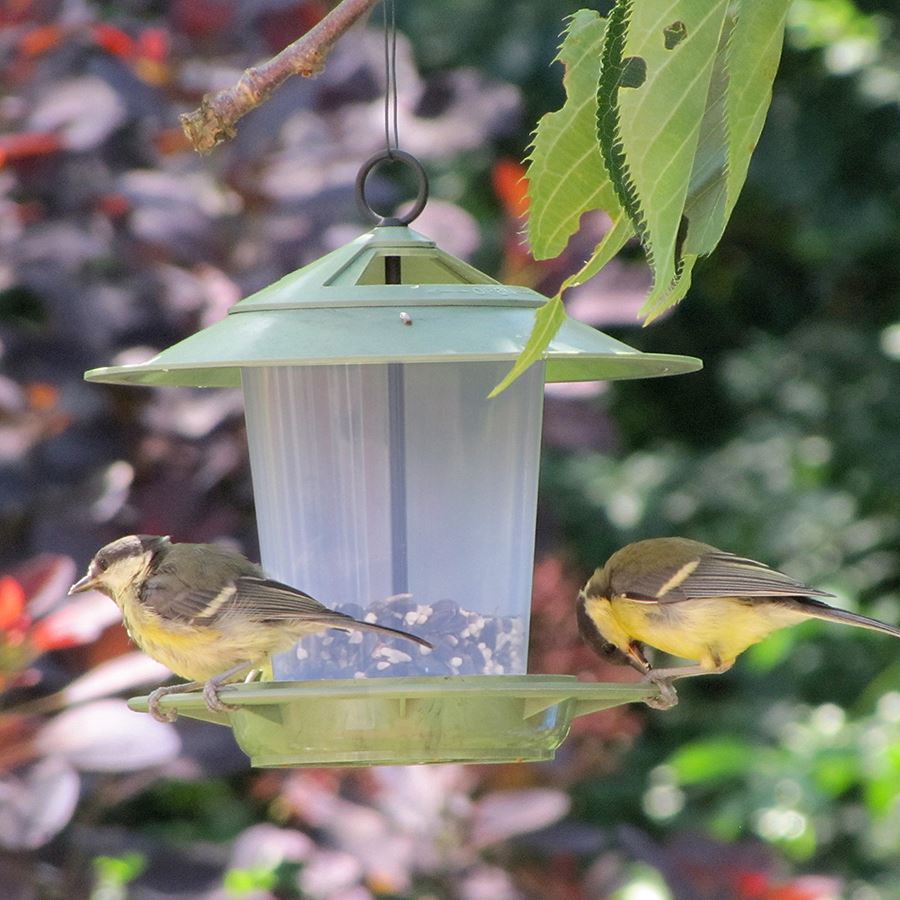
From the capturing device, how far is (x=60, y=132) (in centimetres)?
487

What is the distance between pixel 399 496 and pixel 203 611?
452mm

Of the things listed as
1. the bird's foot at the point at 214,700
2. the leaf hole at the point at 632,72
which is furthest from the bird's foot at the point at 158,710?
the leaf hole at the point at 632,72

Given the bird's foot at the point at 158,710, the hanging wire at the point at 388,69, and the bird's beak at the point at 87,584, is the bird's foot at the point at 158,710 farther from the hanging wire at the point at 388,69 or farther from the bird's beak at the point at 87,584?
the hanging wire at the point at 388,69

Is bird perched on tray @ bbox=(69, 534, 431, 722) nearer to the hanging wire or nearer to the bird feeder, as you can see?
the bird feeder

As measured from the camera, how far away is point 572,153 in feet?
5.75

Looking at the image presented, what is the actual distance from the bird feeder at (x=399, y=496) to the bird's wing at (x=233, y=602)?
0.32 feet

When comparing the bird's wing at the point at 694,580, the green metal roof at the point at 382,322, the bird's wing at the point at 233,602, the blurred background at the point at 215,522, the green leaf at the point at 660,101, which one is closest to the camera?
the green leaf at the point at 660,101

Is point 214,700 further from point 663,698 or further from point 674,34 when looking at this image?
point 674,34

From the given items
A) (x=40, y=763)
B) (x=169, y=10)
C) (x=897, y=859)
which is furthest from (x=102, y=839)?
(x=897, y=859)

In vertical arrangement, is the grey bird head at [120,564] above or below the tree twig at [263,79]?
below

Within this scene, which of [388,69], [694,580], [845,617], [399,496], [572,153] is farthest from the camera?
[694,580]

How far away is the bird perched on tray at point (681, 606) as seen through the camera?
3707 millimetres

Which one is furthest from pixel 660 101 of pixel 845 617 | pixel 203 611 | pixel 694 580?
pixel 694 580

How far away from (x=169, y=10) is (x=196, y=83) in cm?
59
